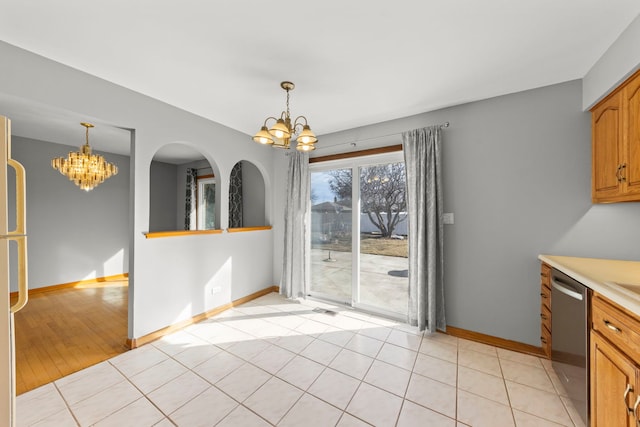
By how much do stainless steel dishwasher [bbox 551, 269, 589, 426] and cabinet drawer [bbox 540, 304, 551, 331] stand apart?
0.54 ft

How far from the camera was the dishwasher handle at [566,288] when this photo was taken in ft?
4.99

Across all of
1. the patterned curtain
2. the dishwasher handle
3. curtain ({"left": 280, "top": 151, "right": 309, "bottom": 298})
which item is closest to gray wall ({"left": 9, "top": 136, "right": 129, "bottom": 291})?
the patterned curtain

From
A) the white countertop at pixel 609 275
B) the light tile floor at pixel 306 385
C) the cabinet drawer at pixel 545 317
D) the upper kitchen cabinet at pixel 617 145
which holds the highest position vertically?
the upper kitchen cabinet at pixel 617 145

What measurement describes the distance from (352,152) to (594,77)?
220 centimetres

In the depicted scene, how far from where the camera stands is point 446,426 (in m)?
1.52

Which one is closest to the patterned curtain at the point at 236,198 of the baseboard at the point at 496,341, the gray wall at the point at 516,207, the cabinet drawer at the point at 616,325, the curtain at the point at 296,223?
the curtain at the point at 296,223

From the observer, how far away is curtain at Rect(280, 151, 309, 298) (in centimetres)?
363

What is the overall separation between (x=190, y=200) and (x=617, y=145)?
6349 millimetres

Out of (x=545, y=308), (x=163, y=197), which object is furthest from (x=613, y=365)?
(x=163, y=197)

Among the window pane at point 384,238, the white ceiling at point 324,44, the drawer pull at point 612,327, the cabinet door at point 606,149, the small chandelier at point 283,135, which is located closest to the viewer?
the drawer pull at point 612,327

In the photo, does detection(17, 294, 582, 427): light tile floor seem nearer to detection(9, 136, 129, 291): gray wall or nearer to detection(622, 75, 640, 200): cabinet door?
detection(622, 75, 640, 200): cabinet door

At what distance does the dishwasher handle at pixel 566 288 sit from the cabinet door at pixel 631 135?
0.73 meters

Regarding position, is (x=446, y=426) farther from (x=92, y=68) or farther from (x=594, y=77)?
(x=92, y=68)

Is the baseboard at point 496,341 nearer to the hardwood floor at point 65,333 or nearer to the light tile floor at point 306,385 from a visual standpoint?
the light tile floor at point 306,385
